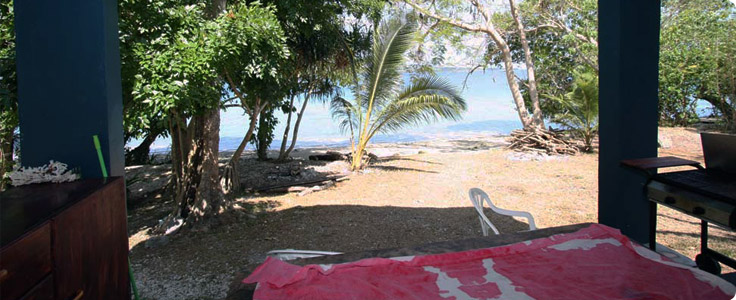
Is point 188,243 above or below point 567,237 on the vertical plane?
below

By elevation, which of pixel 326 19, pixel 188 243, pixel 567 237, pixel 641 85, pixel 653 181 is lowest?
pixel 188 243

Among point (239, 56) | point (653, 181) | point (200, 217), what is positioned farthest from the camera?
point (200, 217)

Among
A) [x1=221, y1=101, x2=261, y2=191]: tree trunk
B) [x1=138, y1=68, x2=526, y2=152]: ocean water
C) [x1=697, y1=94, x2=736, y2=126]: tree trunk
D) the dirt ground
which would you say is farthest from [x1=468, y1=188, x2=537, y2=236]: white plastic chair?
[x1=138, y1=68, x2=526, y2=152]: ocean water

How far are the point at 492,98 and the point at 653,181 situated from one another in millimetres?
45529

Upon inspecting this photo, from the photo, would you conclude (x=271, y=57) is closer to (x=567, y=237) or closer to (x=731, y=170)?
(x=567, y=237)

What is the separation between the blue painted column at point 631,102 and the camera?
10.9ft

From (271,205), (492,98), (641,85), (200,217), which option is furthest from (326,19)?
(492,98)

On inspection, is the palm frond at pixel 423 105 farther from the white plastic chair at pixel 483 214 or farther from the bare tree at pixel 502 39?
the white plastic chair at pixel 483 214

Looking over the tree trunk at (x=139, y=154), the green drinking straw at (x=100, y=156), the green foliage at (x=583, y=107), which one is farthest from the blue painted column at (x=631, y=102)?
the tree trunk at (x=139, y=154)

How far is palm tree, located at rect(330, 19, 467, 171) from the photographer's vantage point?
8430 mm

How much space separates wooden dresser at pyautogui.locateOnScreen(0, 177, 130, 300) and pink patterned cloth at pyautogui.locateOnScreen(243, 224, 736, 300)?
2.16ft

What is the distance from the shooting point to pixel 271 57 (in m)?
4.81

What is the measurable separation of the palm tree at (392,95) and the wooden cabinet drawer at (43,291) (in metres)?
7.33

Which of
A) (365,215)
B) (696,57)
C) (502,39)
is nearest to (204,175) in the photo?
(365,215)
